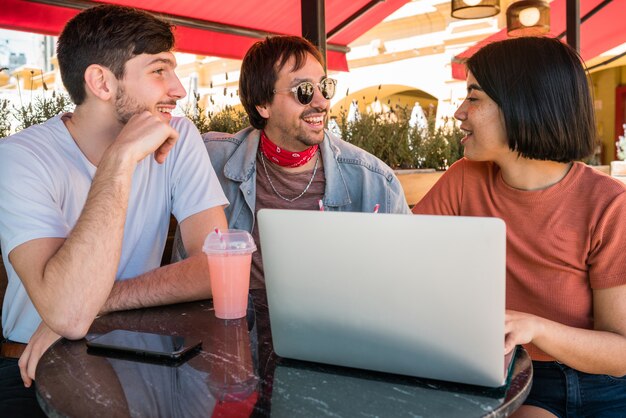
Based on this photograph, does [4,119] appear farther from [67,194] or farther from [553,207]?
[553,207]

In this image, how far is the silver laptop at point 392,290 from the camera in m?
0.84

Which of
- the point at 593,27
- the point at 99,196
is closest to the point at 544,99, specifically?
the point at 99,196

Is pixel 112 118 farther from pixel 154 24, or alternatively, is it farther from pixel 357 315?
pixel 357 315

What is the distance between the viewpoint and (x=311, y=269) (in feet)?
3.10

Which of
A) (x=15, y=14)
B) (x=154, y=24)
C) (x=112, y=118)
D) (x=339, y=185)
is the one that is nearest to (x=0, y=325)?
(x=112, y=118)

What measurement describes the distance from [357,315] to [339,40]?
213 inches

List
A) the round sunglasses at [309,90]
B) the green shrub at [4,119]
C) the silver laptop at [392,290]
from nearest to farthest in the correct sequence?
the silver laptop at [392,290] → the round sunglasses at [309,90] → the green shrub at [4,119]

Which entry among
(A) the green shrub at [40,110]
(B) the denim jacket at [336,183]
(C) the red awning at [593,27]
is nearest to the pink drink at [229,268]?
(B) the denim jacket at [336,183]

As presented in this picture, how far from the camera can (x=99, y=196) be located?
54.1 inches

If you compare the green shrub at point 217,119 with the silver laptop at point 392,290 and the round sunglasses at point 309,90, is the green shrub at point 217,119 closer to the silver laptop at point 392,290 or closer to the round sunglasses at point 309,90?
the round sunglasses at point 309,90

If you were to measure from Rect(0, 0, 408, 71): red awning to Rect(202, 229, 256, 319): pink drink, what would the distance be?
10.4 ft

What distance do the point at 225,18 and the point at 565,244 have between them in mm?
4019

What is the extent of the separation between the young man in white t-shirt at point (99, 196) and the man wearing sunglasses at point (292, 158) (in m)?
0.35

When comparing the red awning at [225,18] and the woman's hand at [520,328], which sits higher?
the red awning at [225,18]
